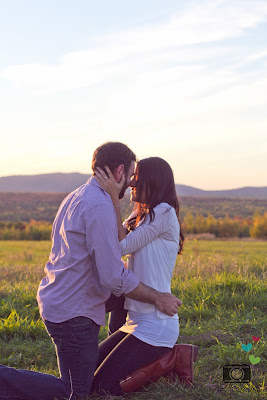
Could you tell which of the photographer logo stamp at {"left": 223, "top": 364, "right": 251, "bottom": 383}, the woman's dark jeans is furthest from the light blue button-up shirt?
the photographer logo stamp at {"left": 223, "top": 364, "right": 251, "bottom": 383}

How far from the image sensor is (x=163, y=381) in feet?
12.6

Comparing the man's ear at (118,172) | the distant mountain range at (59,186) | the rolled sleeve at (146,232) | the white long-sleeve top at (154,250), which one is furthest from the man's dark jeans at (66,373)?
the distant mountain range at (59,186)

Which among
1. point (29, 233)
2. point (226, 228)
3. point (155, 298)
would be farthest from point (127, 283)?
point (29, 233)

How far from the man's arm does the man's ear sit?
2.50 feet

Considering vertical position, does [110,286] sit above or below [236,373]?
above

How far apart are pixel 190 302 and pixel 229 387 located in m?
2.61

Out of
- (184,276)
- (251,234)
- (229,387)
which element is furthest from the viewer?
(251,234)

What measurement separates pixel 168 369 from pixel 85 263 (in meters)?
1.03

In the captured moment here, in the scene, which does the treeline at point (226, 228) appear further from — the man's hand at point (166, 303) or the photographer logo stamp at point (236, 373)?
the man's hand at point (166, 303)

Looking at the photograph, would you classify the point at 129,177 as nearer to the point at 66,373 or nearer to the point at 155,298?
the point at 155,298

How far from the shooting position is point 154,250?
376cm

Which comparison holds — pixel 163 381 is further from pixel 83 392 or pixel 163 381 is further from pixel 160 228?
pixel 160 228

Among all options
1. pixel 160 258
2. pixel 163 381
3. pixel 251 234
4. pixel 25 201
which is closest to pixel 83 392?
pixel 163 381

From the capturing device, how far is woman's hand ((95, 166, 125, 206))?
3666 mm
